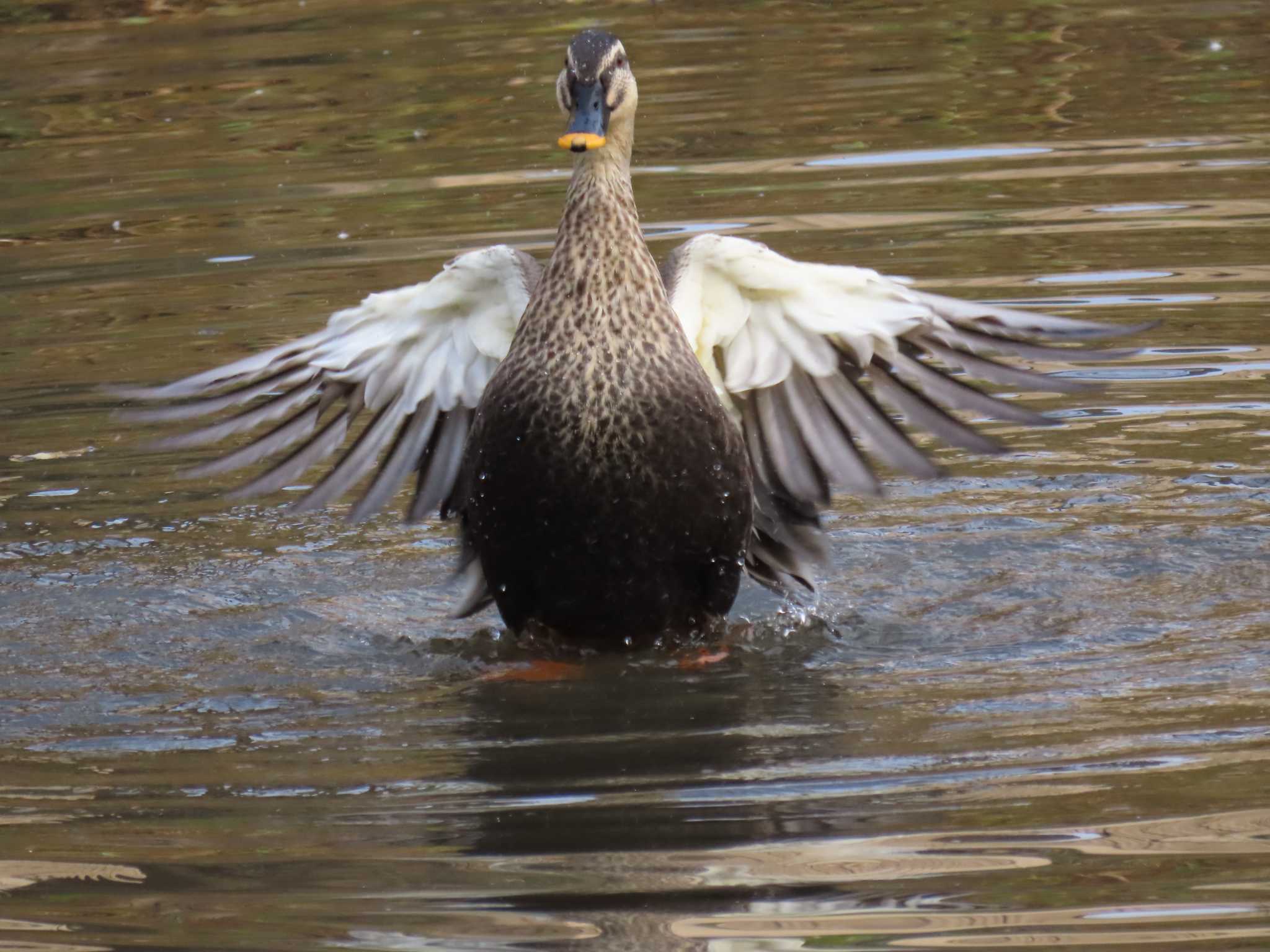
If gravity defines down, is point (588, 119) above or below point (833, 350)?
above

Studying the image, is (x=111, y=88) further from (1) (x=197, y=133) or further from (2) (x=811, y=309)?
(2) (x=811, y=309)

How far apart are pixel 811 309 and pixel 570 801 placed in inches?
69.3

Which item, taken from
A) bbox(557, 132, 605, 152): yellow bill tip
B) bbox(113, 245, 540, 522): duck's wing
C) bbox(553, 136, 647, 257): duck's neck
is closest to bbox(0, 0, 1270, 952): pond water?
bbox(113, 245, 540, 522): duck's wing

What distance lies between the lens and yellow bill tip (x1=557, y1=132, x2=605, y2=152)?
17.4 feet

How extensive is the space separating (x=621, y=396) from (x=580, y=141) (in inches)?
25.3

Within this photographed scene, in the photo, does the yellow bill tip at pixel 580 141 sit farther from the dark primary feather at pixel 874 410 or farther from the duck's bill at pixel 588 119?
the dark primary feather at pixel 874 410

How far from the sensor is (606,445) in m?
5.34

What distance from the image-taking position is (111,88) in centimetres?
1291

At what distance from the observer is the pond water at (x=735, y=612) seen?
3.87 m

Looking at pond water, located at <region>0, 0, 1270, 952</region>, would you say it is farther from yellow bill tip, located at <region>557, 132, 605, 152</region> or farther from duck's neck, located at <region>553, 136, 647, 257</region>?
yellow bill tip, located at <region>557, 132, 605, 152</region>

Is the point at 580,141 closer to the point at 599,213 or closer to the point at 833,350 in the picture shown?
the point at 599,213

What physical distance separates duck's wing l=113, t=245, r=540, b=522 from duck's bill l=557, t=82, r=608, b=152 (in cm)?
42

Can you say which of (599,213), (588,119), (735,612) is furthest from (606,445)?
(735,612)

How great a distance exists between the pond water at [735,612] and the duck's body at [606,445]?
234 millimetres
